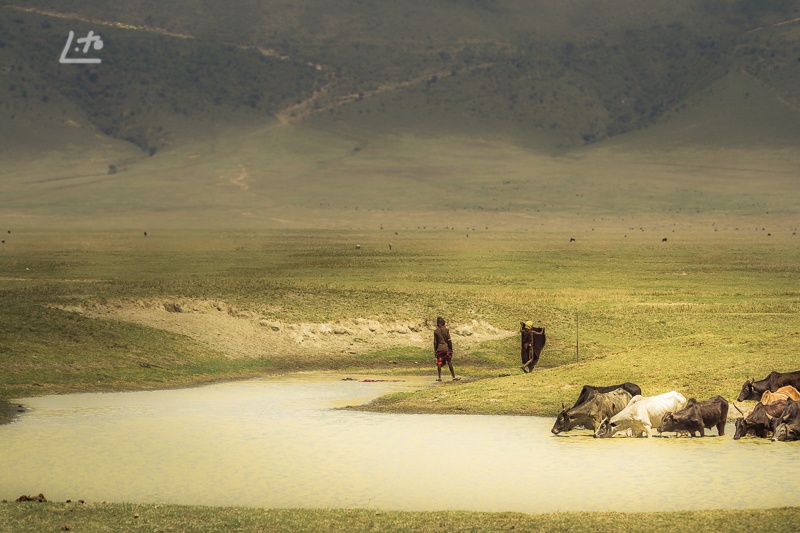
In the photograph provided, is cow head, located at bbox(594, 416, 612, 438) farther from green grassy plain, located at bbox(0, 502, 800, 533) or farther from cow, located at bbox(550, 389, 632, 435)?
green grassy plain, located at bbox(0, 502, 800, 533)

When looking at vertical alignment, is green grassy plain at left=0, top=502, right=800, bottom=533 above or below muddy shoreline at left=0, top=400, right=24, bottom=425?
below

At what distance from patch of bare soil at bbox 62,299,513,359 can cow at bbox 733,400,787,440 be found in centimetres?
1463

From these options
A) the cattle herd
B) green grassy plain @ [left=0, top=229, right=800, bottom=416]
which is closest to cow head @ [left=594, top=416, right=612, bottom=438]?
the cattle herd

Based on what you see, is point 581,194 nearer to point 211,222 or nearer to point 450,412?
point 211,222

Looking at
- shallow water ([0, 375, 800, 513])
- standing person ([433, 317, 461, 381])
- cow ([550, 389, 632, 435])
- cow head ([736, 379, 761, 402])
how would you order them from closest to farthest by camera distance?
shallow water ([0, 375, 800, 513]), cow ([550, 389, 632, 435]), cow head ([736, 379, 761, 402]), standing person ([433, 317, 461, 381])

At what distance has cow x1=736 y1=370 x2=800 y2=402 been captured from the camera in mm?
19172

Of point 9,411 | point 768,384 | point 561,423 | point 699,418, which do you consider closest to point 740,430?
point 699,418

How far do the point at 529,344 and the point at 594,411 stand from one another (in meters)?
8.22

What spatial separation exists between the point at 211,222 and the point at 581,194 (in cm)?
5635

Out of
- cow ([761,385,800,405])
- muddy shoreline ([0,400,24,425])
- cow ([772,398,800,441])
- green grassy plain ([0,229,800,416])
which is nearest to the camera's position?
cow ([772,398,800,441])

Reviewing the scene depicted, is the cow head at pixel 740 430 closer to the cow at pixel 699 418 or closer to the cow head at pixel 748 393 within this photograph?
the cow at pixel 699 418

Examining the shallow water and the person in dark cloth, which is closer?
the shallow water

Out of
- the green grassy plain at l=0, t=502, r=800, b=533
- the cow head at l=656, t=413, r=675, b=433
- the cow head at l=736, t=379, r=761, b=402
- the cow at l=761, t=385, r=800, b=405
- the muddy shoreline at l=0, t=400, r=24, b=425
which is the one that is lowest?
the green grassy plain at l=0, t=502, r=800, b=533

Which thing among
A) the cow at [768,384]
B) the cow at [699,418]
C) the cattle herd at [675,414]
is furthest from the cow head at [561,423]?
the cow at [768,384]
